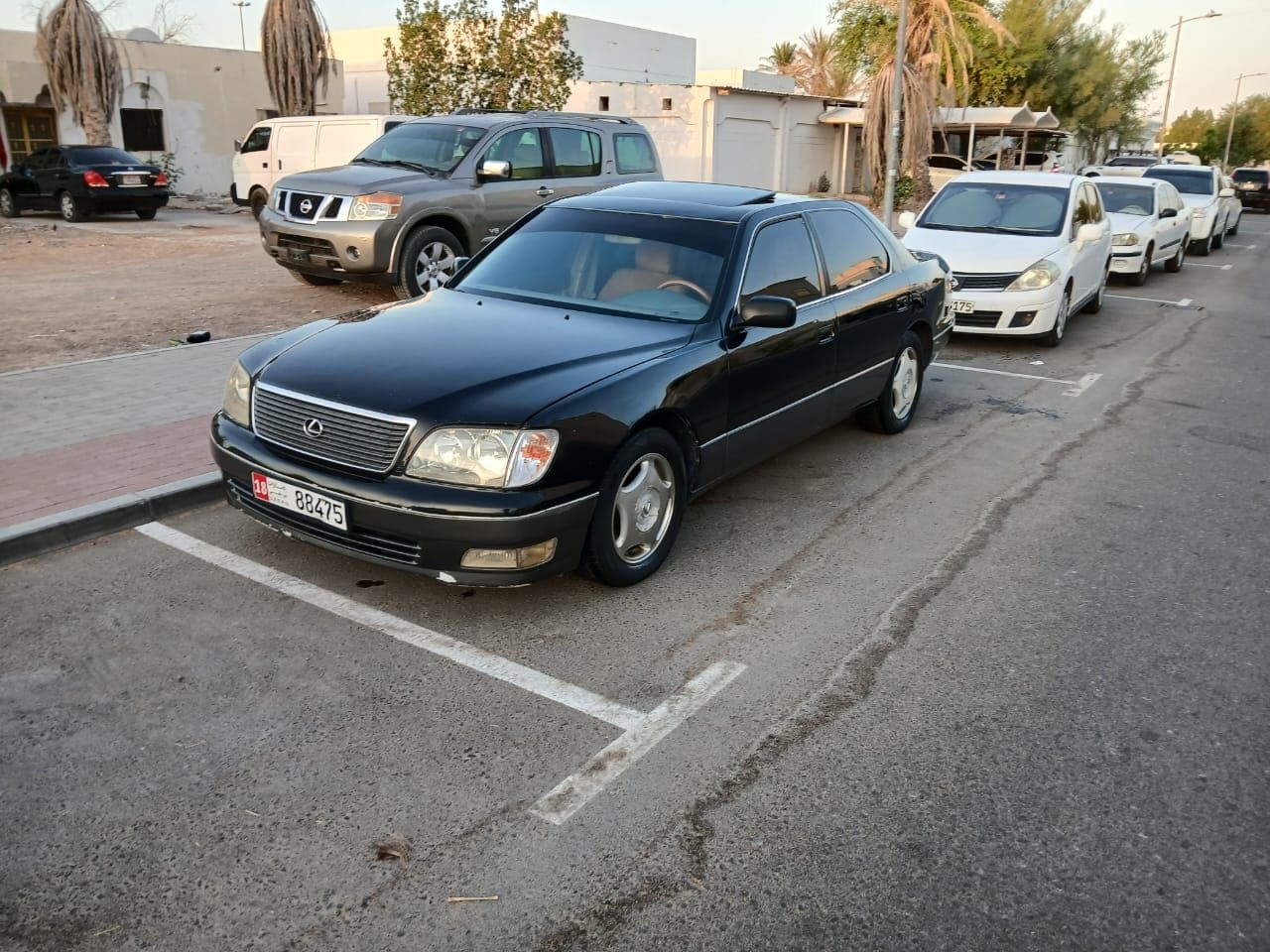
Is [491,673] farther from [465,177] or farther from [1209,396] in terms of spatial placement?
[465,177]

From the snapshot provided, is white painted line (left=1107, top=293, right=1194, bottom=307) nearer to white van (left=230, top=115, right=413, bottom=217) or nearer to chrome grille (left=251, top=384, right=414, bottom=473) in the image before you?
white van (left=230, top=115, right=413, bottom=217)

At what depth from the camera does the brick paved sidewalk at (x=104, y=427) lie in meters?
5.54

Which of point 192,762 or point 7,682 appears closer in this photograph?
point 192,762

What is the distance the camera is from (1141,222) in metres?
15.8

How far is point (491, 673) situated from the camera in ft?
13.1

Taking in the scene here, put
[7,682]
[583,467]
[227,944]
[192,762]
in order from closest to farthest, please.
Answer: [227,944]
[192,762]
[7,682]
[583,467]

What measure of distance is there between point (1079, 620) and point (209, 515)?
431cm

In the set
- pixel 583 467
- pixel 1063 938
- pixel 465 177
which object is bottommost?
pixel 1063 938

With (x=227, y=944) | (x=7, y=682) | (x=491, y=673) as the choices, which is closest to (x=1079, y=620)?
(x=491, y=673)

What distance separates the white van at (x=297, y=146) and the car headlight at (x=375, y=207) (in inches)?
300

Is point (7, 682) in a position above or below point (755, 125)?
below

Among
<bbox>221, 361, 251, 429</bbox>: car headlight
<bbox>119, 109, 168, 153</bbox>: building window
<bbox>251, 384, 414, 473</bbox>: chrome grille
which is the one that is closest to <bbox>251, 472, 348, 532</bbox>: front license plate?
<bbox>251, 384, 414, 473</bbox>: chrome grille

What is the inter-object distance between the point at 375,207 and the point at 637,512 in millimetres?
7053

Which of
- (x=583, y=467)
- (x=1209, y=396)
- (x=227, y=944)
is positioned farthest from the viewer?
(x=1209, y=396)
